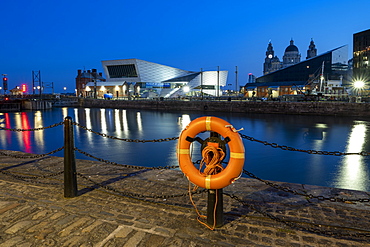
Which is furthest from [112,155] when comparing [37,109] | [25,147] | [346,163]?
[37,109]

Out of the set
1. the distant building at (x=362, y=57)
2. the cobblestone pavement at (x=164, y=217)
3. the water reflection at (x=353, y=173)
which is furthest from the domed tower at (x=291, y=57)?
the cobblestone pavement at (x=164, y=217)

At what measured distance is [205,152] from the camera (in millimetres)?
3553

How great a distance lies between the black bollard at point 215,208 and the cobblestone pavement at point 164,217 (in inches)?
4.0

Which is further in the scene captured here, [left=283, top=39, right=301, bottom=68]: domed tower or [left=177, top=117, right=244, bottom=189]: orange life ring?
[left=283, top=39, right=301, bottom=68]: domed tower

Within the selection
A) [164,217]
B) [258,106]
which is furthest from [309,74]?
[164,217]

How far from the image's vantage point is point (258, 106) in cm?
4375

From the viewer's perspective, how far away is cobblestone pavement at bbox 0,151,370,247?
340 centimetres

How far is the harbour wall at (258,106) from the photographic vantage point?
117ft

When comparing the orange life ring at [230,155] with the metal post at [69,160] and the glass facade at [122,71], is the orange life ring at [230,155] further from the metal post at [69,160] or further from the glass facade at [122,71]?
the glass facade at [122,71]

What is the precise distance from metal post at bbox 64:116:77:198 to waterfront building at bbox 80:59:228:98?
274 ft

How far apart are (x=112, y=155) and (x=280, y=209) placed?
11.7 metres

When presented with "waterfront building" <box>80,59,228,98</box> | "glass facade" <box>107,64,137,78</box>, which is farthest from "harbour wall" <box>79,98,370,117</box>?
"glass facade" <box>107,64,137,78</box>

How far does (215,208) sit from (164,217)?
35.5 inches

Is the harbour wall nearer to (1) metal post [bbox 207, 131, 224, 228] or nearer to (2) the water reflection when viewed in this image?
(2) the water reflection
